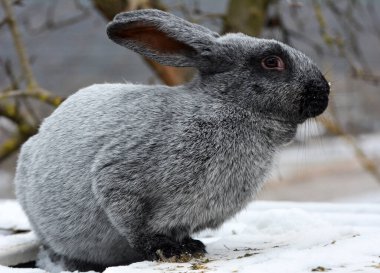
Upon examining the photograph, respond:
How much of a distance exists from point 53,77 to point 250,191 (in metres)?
7.79

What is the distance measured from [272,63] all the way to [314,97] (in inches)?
7.7

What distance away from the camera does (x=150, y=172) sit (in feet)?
8.71

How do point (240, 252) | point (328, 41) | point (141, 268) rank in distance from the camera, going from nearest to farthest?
1. point (141, 268)
2. point (240, 252)
3. point (328, 41)

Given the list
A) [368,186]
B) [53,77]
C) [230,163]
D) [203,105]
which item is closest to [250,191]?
[230,163]

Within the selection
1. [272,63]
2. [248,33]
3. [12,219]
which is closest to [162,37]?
[272,63]

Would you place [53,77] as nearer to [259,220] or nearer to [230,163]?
[259,220]

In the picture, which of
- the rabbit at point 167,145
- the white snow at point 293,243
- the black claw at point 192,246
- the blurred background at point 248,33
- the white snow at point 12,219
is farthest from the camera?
the blurred background at point 248,33

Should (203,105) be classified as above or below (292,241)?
above

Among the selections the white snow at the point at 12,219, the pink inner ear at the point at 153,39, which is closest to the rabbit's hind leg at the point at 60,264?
the white snow at the point at 12,219

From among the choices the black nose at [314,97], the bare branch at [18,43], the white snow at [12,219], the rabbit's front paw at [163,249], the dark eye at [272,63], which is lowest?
the white snow at [12,219]

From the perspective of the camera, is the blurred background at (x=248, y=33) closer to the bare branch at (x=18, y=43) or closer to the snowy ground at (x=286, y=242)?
the bare branch at (x=18, y=43)

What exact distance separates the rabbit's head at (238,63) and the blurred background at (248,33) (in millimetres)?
209

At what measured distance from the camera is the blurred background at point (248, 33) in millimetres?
5051

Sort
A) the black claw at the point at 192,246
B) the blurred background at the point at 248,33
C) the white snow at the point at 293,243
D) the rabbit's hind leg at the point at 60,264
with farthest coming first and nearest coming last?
the blurred background at the point at 248,33, the rabbit's hind leg at the point at 60,264, the black claw at the point at 192,246, the white snow at the point at 293,243
